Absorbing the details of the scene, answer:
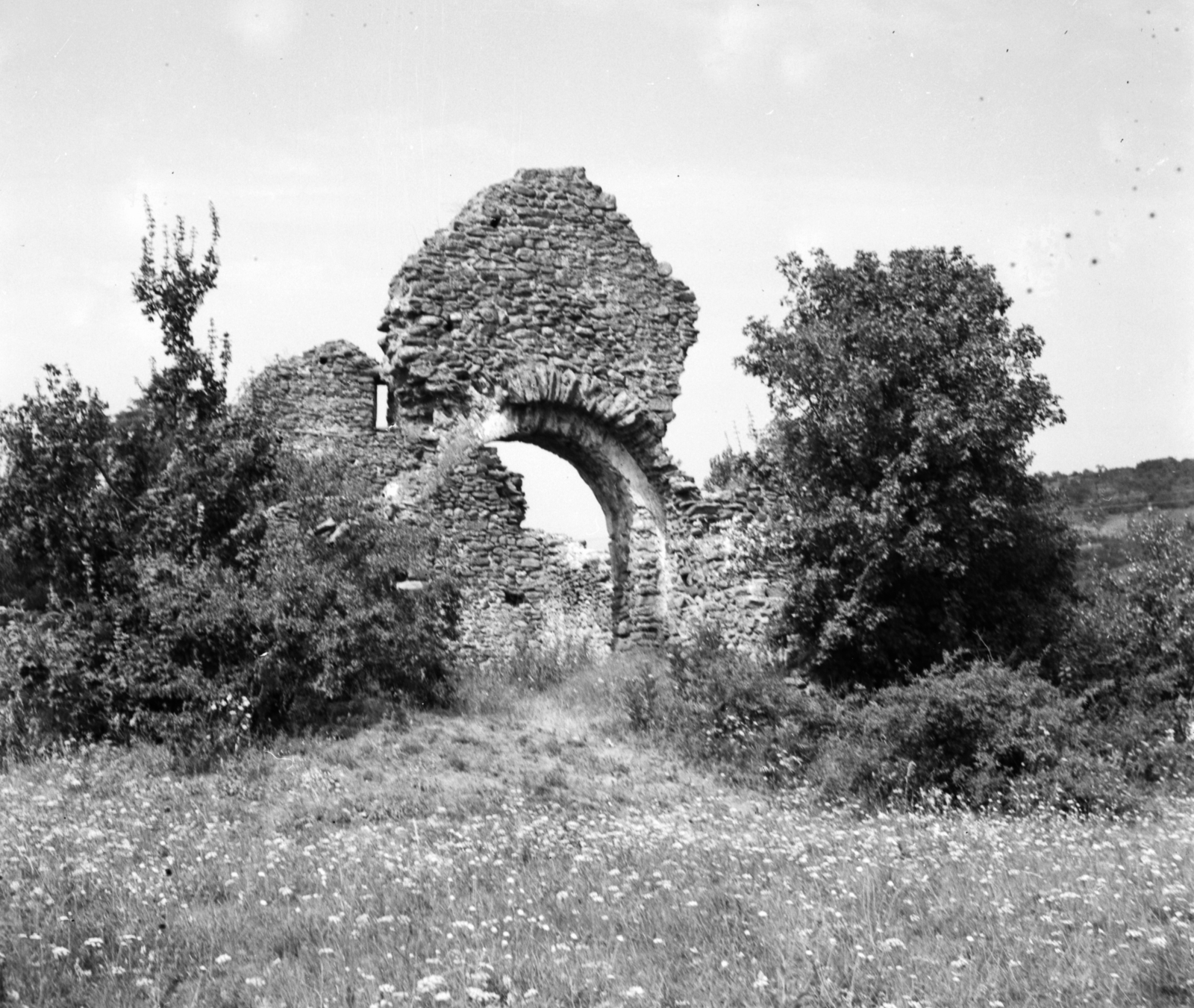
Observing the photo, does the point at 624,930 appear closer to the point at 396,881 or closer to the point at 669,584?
the point at 396,881

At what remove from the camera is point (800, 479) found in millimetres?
13891

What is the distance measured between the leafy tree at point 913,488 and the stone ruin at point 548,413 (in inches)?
78.8

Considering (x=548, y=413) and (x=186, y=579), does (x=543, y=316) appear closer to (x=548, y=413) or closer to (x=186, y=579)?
(x=548, y=413)

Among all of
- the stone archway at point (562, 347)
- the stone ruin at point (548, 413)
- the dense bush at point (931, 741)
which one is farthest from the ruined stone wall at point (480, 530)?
the dense bush at point (931, 741)

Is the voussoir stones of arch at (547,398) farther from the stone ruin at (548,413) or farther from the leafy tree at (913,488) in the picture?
the leafy tree at (913,488)

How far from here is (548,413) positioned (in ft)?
54.8

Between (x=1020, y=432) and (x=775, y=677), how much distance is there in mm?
3952

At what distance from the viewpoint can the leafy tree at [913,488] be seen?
43.0ft

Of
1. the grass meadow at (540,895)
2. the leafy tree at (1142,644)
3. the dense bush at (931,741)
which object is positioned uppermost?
the leafy tree at (1142,644)

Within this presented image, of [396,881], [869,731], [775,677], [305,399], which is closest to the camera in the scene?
[396,881]

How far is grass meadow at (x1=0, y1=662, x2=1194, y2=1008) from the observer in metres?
5.41

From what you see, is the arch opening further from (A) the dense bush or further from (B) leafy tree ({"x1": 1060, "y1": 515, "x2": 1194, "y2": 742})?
(B) leafy tree ({"x1": 1060, "y1": 515, "x2": 1194, "y2": 742})

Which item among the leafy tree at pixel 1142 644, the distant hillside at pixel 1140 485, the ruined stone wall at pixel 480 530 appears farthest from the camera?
the distant hillside at pixel 1140 485

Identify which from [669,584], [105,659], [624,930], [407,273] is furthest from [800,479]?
[624,930]
